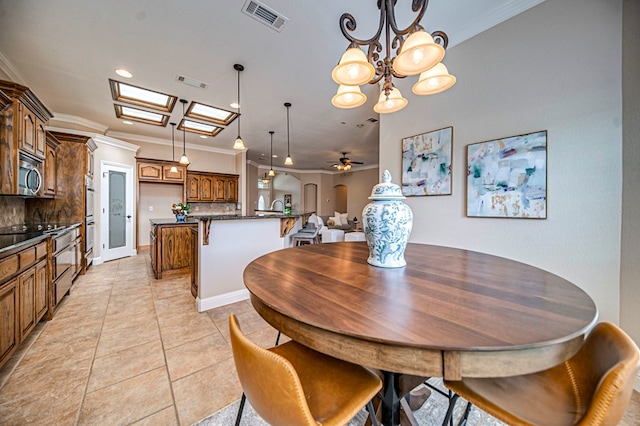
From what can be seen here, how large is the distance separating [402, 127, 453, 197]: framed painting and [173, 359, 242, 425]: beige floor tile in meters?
2.44

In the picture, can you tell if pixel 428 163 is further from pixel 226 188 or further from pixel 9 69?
pixel 226 188

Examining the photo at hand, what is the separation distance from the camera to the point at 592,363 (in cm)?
76

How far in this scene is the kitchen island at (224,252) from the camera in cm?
258

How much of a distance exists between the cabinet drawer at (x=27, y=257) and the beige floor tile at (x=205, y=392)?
1.51m

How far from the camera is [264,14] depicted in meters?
2.02

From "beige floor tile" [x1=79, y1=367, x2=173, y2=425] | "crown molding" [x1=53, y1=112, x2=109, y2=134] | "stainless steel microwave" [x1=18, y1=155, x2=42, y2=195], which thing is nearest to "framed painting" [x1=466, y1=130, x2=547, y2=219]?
"beige floor tile" [x1=79, y1=367, x2=173, y2=425]

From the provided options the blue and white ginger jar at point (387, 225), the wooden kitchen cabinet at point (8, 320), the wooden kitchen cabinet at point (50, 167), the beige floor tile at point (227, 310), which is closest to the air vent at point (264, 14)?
the blue and white ginger jar at point (387, 225)

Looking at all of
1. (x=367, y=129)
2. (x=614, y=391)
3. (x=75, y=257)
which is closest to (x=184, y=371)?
(x=614, y=391)

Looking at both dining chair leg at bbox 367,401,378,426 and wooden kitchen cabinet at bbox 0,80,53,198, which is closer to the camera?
dining chair leg at bbox 367,401,378,426

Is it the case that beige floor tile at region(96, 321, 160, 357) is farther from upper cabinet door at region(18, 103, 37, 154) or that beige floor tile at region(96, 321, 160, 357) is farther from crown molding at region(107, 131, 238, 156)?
crown molding at region(107, 131, 238, 156)

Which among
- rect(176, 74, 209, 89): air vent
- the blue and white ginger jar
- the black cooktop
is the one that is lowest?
the black cooktop

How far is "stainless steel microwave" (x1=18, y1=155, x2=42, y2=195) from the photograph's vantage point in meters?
2.39

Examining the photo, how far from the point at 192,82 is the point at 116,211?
3.53 m

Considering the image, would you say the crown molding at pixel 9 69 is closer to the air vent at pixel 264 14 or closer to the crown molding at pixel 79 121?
the crown molding at pixel 79 121
